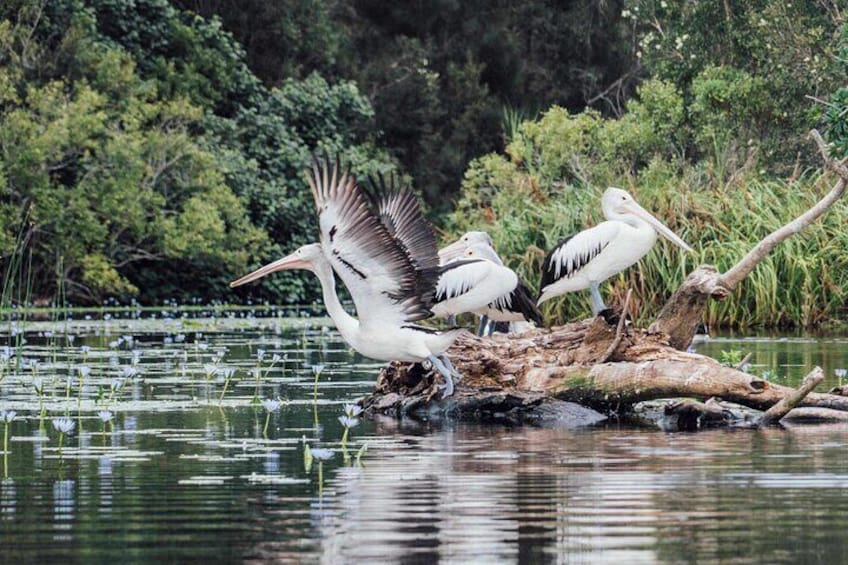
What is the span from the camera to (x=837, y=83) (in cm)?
2866

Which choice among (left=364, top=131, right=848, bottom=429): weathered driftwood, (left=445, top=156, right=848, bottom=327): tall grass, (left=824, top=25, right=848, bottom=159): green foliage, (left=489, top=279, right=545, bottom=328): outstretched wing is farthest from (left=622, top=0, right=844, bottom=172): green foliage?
(left=364, top=131, right=848, bottom=429): weathered driftwood

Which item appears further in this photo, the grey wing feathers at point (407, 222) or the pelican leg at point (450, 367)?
the grey wing feathers at point (407, 222)

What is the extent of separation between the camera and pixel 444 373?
43.5 ft

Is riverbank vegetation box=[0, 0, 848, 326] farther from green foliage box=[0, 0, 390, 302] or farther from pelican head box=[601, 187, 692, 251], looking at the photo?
pelican head box=[601, 187, 692, 251]

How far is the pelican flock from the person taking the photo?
12.4 meters

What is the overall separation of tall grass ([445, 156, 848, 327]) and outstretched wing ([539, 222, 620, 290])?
29.0 feet

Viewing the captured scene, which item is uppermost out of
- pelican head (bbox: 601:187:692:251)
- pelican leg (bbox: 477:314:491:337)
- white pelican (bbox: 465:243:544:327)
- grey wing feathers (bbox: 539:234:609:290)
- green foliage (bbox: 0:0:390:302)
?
green foliage (bbox: 0:0:390:302)

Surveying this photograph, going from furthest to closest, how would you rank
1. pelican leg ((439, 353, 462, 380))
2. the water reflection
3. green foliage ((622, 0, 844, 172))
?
green foliage ((622, 0, 844, 172)) → pelican leg ((439, 353, 462, 380)) → the water reflection

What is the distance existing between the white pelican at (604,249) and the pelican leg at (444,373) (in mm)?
2365

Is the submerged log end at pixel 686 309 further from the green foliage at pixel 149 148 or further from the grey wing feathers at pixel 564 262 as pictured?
the green foliage at pixel 149 148

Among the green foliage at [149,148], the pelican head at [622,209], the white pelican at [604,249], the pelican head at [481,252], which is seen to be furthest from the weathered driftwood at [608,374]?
the green foliage at [149,148]

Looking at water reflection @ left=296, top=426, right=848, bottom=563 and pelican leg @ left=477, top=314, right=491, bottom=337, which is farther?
pelican leg @ left=477, top=314, right=491, bottom=337

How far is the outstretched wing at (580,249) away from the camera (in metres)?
15.9

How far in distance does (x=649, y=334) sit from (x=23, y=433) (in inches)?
178
